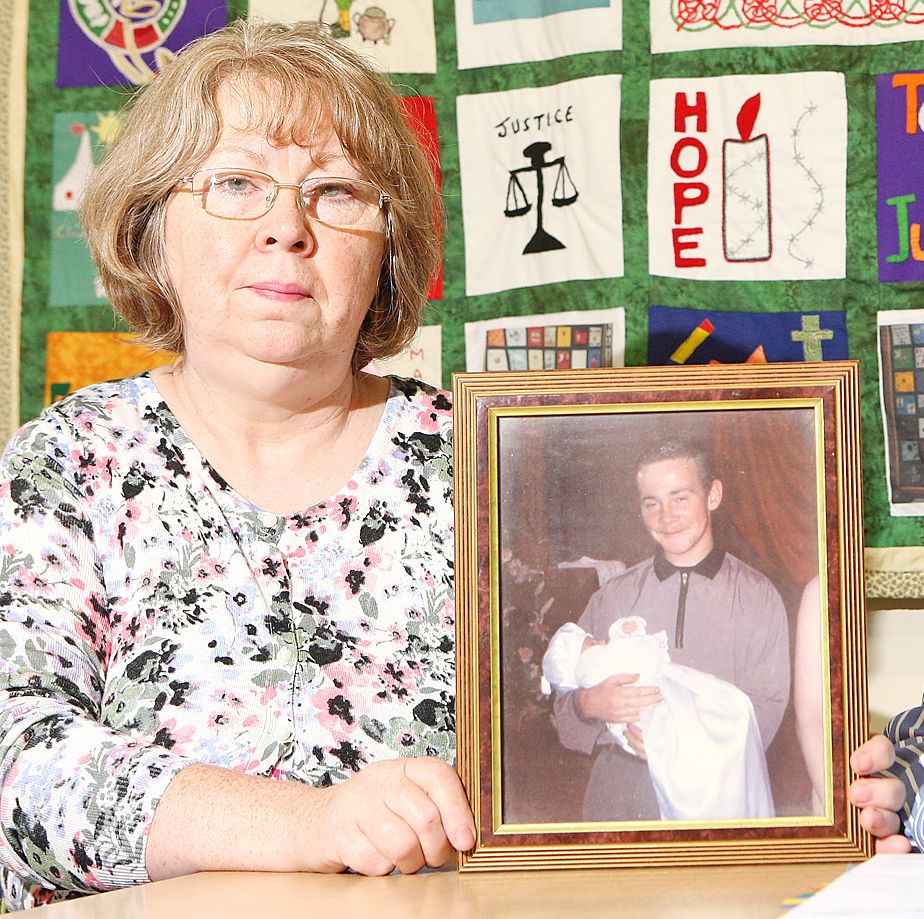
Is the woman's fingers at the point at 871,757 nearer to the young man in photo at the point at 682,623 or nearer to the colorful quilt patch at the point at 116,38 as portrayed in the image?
the young man in photo at the point at 682,623

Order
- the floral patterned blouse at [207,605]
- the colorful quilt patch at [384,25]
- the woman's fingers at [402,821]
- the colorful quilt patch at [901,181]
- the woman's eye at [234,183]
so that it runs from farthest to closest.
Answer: the colorful quilt patch at [384,25] → the colorful quilt patch at [901,181] → the woman's eye at [234,183] → the floral patterned blouse at [207,605] → the woman's fingers at [402,821]

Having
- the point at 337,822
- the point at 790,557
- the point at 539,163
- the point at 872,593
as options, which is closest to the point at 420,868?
the point at 337,822

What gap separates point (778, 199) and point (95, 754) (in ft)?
5.10

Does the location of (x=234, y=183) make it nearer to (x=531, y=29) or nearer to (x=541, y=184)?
(x=541, y=184)

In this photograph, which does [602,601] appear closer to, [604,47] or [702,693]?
[702,693]

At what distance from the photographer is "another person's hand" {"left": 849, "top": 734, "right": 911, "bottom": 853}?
899 mm

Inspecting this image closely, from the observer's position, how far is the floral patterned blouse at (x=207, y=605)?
116 centimetres

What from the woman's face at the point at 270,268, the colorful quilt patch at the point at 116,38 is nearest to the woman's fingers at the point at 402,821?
the woman's face at the point at 270,268

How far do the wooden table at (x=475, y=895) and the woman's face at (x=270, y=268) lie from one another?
552mm

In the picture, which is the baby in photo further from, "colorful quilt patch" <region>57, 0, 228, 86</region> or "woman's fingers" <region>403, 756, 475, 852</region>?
"colorful quilt patch" <region>57, 0, 228, 86</region>

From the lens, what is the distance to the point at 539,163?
217 cm

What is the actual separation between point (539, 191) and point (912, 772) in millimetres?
1409

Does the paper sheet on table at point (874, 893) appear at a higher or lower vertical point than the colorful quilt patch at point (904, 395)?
lower

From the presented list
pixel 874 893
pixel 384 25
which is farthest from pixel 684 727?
pixel 384 25
